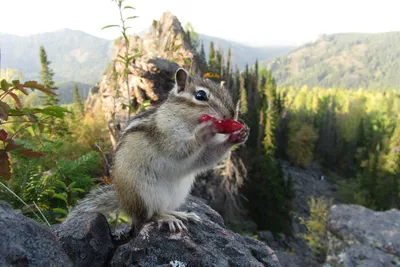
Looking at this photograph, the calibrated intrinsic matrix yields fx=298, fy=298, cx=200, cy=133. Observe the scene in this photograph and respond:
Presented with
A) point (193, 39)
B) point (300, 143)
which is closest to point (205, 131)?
point (193, 39)

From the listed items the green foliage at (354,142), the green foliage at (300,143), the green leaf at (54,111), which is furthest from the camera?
the green foliage at (300,143)

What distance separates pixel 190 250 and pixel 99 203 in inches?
46.5

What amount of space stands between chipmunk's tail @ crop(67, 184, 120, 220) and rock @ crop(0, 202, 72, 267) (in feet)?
2.83

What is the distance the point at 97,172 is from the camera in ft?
33.3

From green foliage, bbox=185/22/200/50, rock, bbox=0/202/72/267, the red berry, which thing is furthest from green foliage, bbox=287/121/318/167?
rock, bbox=0/202/72/267

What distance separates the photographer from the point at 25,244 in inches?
76.2

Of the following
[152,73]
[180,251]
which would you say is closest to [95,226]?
[180,251]

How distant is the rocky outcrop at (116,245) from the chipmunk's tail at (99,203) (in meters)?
0.08

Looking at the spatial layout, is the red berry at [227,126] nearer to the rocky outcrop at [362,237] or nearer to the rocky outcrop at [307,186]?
the rocky outcrop at [362,237]

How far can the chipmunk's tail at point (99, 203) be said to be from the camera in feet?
10.1

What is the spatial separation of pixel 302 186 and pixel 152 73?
4780 centimetres

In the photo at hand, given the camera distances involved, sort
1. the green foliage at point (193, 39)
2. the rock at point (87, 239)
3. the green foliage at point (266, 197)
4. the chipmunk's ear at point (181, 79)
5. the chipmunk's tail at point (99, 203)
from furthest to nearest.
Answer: the green foliage at point (266, 197), the green foliage at point (193, 39), the chipmunk's ear at point (181, 79), the chipmunk's tail at point (99, 203), the rock at point (87, 239)

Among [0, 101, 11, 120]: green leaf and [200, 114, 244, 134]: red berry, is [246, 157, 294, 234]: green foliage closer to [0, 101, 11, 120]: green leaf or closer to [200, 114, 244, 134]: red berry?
[200, 114, 244, 134]: red berry

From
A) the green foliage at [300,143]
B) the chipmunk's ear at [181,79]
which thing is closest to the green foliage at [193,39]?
the chipmunk's ear at [181,79]
